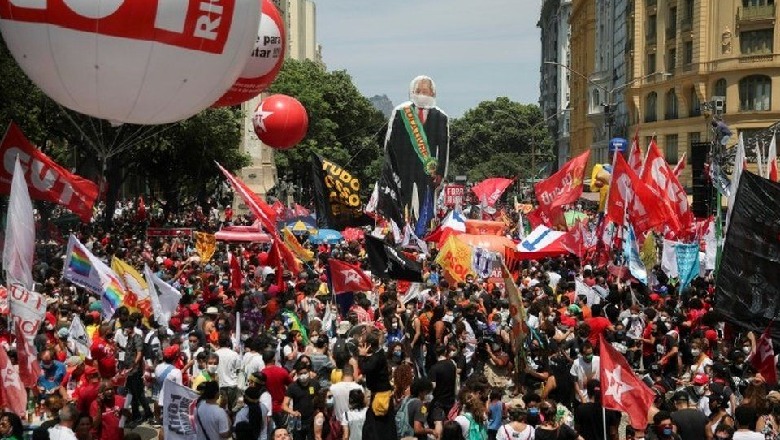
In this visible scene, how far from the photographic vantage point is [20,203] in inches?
427

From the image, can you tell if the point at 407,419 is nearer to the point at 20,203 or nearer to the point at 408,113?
the point at 20,203

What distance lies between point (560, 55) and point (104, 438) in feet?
392

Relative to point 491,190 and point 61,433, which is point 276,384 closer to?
point 61,433

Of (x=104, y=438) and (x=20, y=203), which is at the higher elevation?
(x=20, y=203)

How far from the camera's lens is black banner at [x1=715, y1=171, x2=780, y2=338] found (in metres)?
10.4

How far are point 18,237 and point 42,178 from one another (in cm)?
623

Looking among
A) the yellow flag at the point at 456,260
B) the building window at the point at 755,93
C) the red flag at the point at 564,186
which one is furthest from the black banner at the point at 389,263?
the building window at the point at 755,93

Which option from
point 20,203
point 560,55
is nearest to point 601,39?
point 560,55

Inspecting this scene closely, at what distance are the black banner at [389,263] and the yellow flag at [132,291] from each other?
4198mm

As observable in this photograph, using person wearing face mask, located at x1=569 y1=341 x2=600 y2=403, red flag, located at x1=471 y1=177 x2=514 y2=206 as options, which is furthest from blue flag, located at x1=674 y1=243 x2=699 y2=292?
red flag, located at x1=471 y1=177 x2=514 y2=206

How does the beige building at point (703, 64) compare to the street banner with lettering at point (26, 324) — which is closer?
the street banner with lettering at point (26, 324)

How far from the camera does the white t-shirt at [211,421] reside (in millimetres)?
9219

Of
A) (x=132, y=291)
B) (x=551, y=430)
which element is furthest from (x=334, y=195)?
(x=551, y=430)

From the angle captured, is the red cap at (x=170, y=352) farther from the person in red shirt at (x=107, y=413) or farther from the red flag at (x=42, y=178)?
the red flag at (x=42, y=178)
